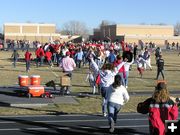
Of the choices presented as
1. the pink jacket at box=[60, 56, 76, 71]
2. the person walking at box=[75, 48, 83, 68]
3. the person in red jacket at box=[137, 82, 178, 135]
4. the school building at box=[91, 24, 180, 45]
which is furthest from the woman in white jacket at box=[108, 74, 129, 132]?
the school building at box=[91, 24, 180, 45]

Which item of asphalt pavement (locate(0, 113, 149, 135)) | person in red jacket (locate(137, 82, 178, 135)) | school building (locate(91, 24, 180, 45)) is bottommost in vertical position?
asphalt pavement (locate(0, 113, 149, 135))

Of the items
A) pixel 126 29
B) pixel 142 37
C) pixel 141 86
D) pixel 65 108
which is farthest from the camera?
pixel 126 29

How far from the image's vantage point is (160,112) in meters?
8.70

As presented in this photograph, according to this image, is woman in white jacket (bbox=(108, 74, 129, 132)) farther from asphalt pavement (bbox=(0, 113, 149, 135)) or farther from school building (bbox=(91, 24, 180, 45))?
school building (bbox=(91, 24, 180, 45))

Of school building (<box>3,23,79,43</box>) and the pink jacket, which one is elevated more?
school building (<box>3,23,79,43</box>)

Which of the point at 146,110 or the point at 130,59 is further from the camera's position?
the point at 130,59

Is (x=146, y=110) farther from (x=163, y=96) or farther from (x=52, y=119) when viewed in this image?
(x=52, y=119)

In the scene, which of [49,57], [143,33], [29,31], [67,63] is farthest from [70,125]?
[29,31]

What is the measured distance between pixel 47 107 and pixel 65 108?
0.68 meters

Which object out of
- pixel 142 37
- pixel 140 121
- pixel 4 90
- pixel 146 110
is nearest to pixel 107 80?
pixel 140 121

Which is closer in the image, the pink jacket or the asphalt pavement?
the asphalt pavement

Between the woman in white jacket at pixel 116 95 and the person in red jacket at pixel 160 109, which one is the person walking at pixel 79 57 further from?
the person in red jacket at pixel 160 109

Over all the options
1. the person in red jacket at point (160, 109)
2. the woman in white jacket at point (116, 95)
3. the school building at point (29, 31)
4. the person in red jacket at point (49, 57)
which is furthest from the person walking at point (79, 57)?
the school building at point (29, 31)

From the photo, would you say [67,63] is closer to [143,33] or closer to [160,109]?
[160,109]
